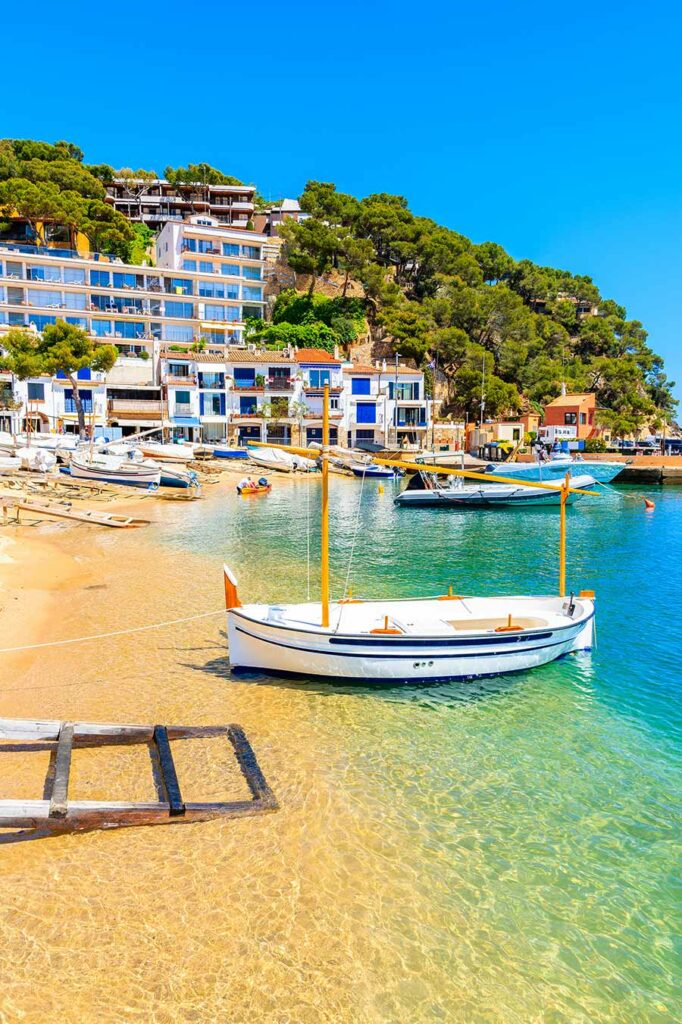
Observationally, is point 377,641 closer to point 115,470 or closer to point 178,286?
point 115,470

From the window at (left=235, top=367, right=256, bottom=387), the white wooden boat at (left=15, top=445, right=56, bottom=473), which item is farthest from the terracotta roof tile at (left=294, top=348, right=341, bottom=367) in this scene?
the white wooden boat at (left=15, top=445, right=56, bottom=473)

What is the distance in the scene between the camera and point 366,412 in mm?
73562

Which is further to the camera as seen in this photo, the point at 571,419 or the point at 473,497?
the point at 571,419

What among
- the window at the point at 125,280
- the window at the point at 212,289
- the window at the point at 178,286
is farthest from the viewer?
the window at the point at 212,289

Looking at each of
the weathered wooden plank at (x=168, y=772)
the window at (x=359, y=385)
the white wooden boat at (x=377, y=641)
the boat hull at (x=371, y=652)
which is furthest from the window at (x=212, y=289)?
the weathered wooden plank at (x=168, y=772)

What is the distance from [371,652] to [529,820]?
16.2 feet

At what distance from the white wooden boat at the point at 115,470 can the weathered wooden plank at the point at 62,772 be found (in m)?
36.8

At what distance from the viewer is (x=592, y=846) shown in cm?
886

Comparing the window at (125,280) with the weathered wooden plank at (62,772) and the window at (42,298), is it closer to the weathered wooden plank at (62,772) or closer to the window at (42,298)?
the window at (42,298)

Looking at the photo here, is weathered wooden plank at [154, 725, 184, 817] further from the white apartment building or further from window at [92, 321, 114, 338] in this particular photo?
window at [92, 321, 114, 338]

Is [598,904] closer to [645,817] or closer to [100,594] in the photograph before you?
[645,817]

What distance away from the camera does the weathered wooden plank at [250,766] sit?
944 centimetres

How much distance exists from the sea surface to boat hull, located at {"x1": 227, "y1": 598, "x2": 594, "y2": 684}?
40 centimetres

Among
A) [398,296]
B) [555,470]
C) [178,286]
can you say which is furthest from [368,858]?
[398,296]
